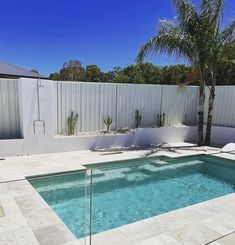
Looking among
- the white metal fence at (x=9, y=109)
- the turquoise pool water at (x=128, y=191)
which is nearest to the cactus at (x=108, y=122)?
the white metal fence at (x=9, y=109)

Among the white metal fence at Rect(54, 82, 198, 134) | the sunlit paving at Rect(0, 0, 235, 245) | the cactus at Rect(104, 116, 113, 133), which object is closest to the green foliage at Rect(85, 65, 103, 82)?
the sunlit paving at Rect(0, 0, 235, 245)

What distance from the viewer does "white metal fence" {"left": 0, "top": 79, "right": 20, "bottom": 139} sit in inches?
327

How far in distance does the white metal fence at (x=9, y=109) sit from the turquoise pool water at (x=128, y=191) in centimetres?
390

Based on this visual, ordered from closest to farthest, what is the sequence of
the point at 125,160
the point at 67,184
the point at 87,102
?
the point at 67,184, the point at 125,160, the point at 87,102

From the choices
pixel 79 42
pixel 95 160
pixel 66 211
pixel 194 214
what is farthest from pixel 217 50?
pixel 79 42

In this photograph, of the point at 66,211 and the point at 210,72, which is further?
the point at 210,72

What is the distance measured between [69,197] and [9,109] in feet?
15.9

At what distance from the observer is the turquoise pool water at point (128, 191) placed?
4.21 m

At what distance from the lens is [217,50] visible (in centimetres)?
923

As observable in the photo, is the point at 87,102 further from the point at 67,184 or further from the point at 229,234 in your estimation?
the point at 229,234

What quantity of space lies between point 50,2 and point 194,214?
12035mm

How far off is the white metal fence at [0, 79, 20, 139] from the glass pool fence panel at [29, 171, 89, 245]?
3834 mm

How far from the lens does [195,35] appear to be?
30.4ft

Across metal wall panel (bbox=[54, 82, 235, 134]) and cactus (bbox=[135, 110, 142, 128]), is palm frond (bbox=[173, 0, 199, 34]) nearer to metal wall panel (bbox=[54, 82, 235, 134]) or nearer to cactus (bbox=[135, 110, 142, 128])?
metal wall panel (bbox=[54, 82, 235, 134])
